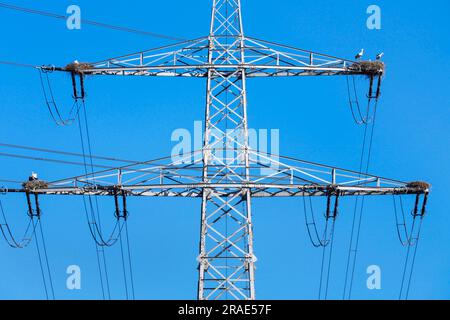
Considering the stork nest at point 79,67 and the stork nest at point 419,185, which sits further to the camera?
the stork nest at point 79,67

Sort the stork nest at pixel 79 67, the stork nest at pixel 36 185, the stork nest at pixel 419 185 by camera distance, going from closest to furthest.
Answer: the stork nest at pixel 36 185 < the stork nest at pixel 419 185 < the stork nest at pixel 79 67

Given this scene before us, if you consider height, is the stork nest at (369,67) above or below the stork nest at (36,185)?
above

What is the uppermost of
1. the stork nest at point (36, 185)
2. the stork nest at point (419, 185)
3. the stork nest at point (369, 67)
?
the stork nest at point (369, 67)

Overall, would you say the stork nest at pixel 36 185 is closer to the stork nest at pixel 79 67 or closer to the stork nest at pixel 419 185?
the stork nest at pixel 79 67

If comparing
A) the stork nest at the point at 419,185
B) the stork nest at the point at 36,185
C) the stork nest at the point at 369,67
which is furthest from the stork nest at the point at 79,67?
the stork nest at the point at 419,185

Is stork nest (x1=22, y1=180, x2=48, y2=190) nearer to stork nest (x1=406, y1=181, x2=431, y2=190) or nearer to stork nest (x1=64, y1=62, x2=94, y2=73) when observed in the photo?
stork nest (x1=64, y1=62, x2=94, y2=73)

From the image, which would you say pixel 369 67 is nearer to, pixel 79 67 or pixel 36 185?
pixel 79 67

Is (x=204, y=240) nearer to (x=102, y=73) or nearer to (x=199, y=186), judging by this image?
(x=199, y=186)

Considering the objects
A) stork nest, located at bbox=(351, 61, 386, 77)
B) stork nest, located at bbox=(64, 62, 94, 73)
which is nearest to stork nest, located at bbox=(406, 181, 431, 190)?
stork nest, located at bbox=(351, 61, 386, 77)

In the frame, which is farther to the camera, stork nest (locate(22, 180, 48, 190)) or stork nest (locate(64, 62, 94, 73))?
stork nest (locate(64, 62, 94, 73))

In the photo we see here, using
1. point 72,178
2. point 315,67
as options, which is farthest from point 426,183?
point 72,178

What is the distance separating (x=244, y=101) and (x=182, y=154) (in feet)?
10.0

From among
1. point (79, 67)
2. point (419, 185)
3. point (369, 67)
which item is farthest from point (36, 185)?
point (419, 185)

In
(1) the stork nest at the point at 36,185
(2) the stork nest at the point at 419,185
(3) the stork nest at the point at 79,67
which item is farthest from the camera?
(3) the stork nest at the point at 79,67
